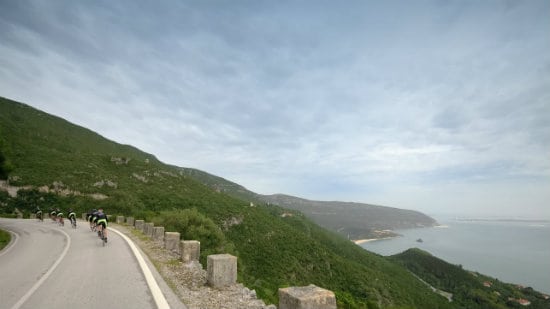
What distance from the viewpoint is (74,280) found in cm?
773

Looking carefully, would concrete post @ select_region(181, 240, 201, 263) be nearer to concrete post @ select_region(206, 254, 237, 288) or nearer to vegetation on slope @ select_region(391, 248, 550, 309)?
concrete post @ select_region(206, 254, 237, 288)

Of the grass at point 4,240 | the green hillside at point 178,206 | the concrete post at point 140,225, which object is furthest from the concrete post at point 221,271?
the green hillside at point 178,206

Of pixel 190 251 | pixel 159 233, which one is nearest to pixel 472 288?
pixel 159 233

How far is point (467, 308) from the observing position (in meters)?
90.4

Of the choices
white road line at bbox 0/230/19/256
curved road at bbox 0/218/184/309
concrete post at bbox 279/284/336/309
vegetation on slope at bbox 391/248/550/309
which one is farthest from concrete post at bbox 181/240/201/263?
vegetation on slope at bbox 391/248/550/309

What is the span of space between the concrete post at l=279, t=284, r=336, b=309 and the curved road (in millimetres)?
2755

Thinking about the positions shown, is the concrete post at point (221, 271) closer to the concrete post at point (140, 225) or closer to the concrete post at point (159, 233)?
the concrete post at point (159, 233)

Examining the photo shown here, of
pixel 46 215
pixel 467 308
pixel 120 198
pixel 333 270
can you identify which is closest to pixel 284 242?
pixel 333 270

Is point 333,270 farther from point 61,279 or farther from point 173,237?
point 61,279

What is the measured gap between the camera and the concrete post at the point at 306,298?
382cm

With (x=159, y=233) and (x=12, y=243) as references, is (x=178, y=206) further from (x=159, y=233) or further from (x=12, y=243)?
(x=159, y=233)

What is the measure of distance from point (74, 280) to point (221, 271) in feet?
15.1

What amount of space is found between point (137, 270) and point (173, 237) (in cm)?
270

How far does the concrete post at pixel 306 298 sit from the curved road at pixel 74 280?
9.04 feet
